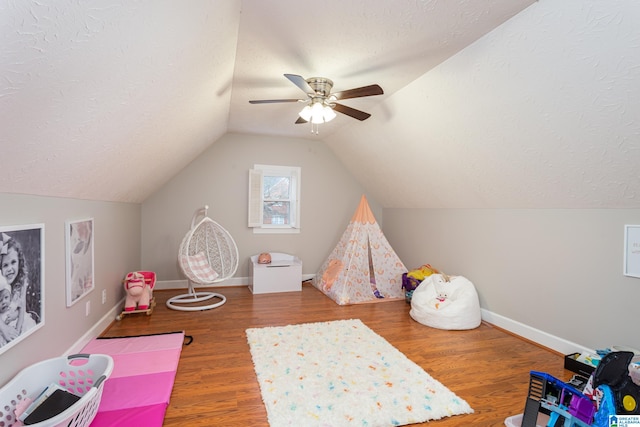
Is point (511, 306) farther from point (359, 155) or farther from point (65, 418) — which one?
point (65, 418)

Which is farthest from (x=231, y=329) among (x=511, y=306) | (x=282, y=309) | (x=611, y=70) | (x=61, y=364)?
(x=611, y=70)

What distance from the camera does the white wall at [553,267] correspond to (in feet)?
8.07

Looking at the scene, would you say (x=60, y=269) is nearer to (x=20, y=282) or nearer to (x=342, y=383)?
(x=20, y=282)

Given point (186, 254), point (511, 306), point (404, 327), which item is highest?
point (186, 254)

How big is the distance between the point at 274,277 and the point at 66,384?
2905 millimetres

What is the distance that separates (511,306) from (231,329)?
2.82 m

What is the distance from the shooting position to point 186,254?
393cm

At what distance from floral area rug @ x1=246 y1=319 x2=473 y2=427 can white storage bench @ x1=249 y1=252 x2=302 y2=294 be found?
61.1 inches

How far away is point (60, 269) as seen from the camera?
2.28m

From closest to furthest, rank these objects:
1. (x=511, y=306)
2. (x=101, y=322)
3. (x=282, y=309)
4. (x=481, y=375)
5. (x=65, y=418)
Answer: (x=65, y=418), (x=481, y=375), (x=101, y=322), (x=511, y=306), (x=282, y=309)

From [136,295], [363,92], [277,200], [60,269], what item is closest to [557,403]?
[363,92]

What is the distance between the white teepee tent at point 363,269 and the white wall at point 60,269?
261cm

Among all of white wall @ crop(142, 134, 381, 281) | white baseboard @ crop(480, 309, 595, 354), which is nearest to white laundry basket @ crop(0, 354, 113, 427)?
white wall @ crop(142, 134, 381, 281)

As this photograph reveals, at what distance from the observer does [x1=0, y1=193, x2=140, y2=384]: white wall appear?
5.88 feet
